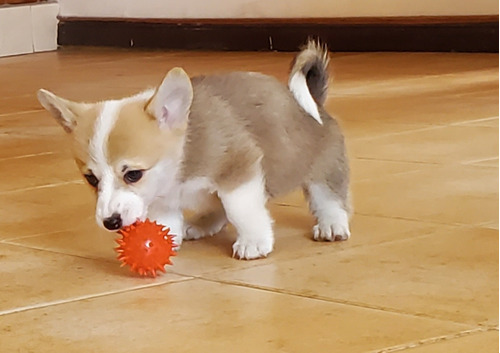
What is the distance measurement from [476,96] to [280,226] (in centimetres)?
156

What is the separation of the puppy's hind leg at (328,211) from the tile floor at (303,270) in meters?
0.03

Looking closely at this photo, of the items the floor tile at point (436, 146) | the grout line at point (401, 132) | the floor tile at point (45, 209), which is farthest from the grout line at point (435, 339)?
the grout line at point (401, 132)

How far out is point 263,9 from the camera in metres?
5.06

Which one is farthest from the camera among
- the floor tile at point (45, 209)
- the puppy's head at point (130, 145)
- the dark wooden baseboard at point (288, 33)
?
the dark wooden baseboard at point (288, 33)

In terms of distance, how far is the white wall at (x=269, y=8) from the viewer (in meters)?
4.46

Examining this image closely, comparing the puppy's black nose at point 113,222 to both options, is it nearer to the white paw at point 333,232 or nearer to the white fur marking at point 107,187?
the white fur marking at point 107,187

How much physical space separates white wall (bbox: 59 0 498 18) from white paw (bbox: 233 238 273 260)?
2.70m

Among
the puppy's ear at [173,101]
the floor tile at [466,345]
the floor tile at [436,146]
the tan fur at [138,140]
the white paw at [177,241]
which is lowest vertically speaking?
the floor tile at [436,146]

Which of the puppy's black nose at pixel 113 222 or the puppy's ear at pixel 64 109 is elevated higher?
the puppy's ear at pixel 64 109

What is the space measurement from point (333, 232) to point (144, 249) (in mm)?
357

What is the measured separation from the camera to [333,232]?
180 cm

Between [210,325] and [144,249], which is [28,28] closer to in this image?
[144,249]

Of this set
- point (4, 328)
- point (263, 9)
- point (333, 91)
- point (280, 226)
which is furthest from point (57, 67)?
point (4, 328)

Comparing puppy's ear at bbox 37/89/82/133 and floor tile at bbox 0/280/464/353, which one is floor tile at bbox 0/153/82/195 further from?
floor tile at bbox 0/280/464/353
